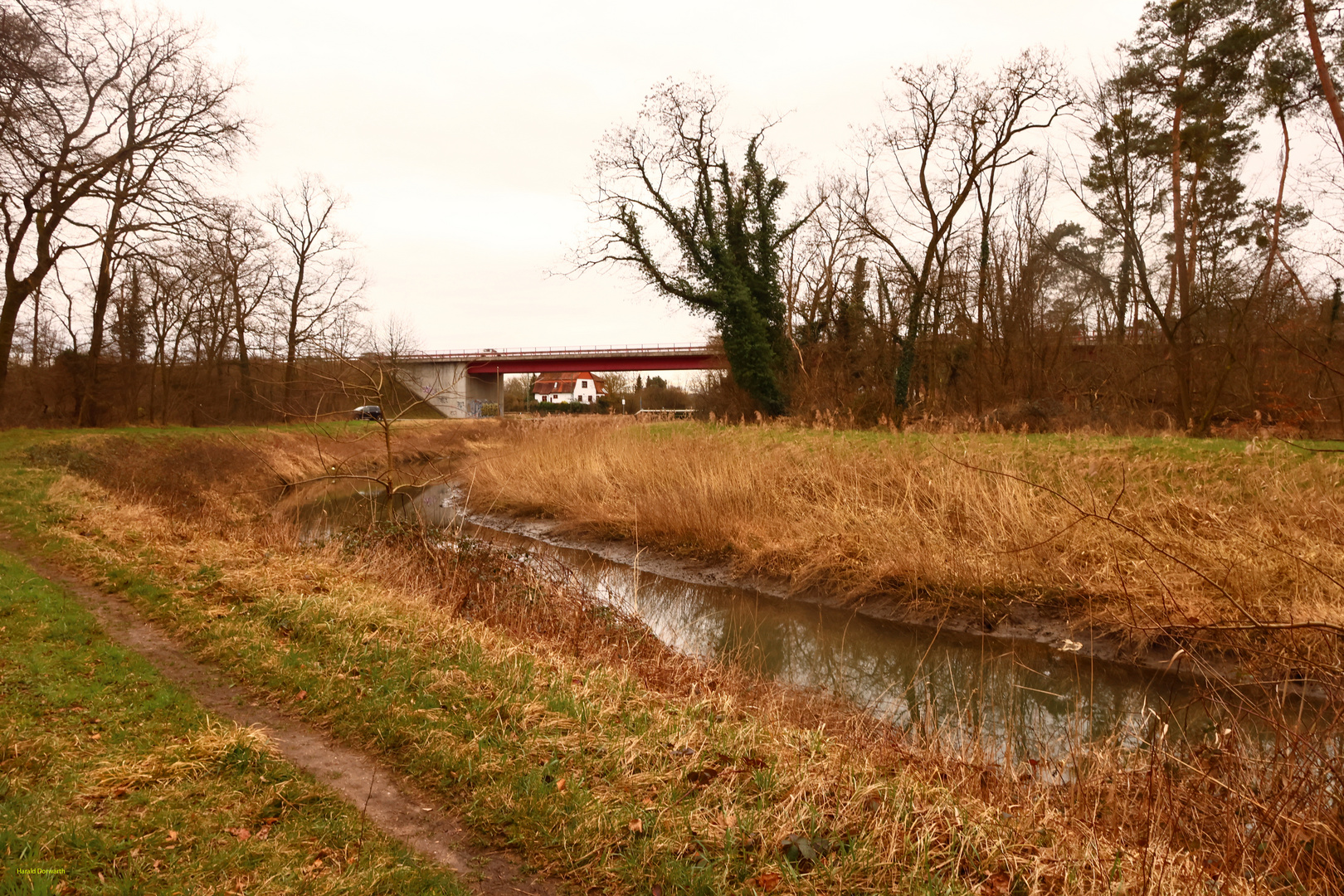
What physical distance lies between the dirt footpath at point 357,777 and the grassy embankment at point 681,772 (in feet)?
0.36

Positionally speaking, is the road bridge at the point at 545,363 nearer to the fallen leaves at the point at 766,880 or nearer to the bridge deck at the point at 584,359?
the bridge deck at the point at 584,359

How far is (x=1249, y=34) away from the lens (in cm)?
1506

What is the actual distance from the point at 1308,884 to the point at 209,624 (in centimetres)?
662

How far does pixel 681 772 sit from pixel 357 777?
5.24 ft

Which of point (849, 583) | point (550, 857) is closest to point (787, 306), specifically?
point (849, 583)

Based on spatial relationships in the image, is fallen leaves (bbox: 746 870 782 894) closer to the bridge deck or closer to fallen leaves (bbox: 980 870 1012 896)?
fallen leaves (bbox: 980 870 1012 896)

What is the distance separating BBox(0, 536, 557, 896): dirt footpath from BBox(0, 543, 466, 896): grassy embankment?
0.40ft

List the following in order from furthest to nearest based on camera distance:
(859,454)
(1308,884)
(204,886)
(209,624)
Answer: (859,454), (209,624), (1308,884), (204,886)

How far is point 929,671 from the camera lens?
24.3ft

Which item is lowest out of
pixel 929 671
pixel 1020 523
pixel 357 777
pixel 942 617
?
pixel 929 671

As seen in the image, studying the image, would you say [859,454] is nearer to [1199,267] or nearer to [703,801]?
[703,801]

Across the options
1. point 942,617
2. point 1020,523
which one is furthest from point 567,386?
point 942,617

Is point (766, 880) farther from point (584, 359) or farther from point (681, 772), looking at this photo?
point (584, 359)

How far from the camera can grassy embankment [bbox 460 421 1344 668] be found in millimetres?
7137
